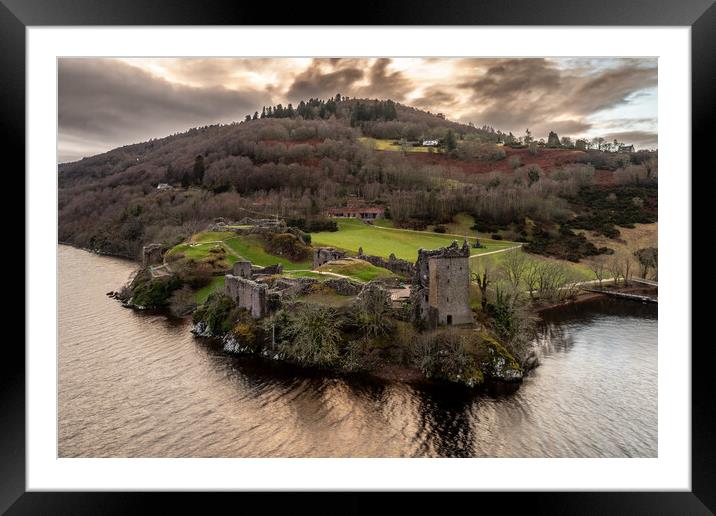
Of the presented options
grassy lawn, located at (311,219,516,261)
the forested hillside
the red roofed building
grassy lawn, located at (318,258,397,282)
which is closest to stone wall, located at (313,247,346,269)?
Result: grassy lawn, located at (311,219,516,261)

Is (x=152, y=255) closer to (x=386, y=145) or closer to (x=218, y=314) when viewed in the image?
(x=218, y=314)

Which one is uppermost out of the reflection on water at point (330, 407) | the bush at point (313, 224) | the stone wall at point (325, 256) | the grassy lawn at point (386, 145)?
the grassy lawn at point (386, 145)

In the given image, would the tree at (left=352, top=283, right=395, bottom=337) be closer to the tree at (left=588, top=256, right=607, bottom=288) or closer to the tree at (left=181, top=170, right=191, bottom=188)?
the tree at (left=588, top=256, right=607, bottom=288)

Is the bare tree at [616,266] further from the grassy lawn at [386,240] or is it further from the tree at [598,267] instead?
the grassy lawn at [386,240]

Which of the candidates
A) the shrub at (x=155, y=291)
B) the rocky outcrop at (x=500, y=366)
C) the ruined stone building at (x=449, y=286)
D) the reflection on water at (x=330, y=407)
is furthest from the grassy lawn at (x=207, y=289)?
the rocky outcrop at (x=500, y=366)

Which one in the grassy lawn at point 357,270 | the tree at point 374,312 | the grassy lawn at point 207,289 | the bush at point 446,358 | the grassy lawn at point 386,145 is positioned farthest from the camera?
the grassy lawn at point 386,145

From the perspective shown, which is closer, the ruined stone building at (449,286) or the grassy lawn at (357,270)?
the ruined stone building at (449,286)

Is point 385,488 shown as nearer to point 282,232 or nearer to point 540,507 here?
point 540,507
